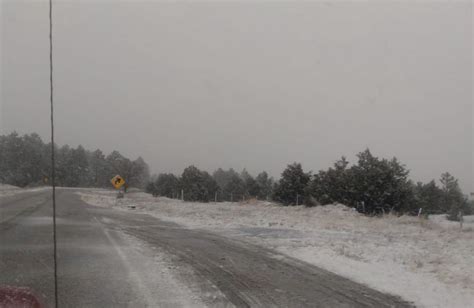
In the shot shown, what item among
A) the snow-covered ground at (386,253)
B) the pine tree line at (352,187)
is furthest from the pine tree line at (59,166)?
the snow-covered ground at (386,253)

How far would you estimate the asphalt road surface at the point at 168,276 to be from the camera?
6008 mm

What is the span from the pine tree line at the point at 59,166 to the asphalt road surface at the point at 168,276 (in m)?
82.3

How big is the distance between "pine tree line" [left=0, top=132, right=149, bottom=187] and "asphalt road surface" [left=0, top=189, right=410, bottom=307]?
82342 millimetres

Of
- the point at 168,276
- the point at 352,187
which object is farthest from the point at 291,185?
the point at 168,276

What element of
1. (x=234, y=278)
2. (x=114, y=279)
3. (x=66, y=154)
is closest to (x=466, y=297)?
(x=234, y=278)

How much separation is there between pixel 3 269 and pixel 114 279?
230 cm

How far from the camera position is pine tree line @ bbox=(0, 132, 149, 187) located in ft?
317

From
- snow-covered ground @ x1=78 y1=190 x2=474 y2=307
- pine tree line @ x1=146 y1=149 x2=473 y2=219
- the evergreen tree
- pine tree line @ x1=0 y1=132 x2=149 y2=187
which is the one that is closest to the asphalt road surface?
snow-covered ground @ x1=78 y1=190 x2=474 y2=307

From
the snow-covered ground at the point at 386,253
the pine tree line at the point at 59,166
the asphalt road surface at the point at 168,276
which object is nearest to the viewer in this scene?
A: the asphalt road surface at the point at 168,276

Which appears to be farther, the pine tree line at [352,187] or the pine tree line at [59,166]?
the pine tree line at [59,166]

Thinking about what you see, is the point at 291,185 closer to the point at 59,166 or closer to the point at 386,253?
the point at 386,253

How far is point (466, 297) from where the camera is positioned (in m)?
6.44

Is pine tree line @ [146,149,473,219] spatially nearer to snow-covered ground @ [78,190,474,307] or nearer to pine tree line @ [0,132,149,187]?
snow-covered ground @ [78,190,474,307]

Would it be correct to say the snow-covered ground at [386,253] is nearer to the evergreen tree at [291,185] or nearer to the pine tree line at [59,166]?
the evergreen tree at [291,185]
